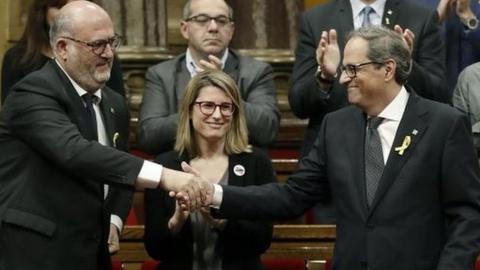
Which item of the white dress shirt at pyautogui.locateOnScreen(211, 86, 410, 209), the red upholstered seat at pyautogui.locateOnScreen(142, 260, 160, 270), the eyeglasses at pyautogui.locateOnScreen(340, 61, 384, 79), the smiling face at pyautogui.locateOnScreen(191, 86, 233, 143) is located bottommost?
the red upholstered seat at pyautogui.locateOnScreen(142, 260, 160, 270)

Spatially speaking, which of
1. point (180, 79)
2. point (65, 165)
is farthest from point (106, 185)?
point (180, 79)

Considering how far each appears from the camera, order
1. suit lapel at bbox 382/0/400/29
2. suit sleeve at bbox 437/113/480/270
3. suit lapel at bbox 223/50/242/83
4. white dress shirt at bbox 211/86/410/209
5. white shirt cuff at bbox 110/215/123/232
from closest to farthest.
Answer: suit sleeve at bbox 437/113/480/270 < white dress shirt at bbox 211/86/410/209 < white shirt cuff at bbox 110/215/123/232 < suit lapel at bbox 223/50/242/83 < suit lapel at bbox 382/0/400/29

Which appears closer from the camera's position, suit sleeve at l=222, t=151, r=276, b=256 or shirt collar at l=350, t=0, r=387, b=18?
suit sleeve at l=222, t=151, r=276, b=256

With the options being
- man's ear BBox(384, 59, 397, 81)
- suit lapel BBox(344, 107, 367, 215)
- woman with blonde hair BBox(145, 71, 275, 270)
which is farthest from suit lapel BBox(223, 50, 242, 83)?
man's ear BBox(384, 59, 397, 81)

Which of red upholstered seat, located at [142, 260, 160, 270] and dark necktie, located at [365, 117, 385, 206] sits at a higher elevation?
dark necktie, located at [365, 117, 385, 206]

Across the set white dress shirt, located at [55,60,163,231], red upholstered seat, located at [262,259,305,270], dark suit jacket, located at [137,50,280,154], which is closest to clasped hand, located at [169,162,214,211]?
white dress shirt, located at [55,60,163,231]

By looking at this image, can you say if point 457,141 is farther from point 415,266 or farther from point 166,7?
point 166,7

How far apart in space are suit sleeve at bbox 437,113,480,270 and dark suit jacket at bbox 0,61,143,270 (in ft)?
3.62

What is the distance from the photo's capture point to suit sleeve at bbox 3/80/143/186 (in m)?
5.33

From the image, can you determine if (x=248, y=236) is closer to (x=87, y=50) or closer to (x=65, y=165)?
(x=65, y=165)

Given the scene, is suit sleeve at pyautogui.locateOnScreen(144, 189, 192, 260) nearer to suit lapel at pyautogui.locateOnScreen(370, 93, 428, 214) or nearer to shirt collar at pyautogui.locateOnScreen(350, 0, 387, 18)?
suit lapel at pyautogui.locateOnScreen(370, 93, 428, 214)

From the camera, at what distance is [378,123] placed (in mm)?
5449

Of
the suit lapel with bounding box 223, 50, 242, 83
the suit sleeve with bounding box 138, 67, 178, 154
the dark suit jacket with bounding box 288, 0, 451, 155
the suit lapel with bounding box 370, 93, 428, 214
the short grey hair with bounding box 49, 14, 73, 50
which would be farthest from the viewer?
the suit lapel with bounding box 223, 50, 242, 83

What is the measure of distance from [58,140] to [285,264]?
1.41 meters
